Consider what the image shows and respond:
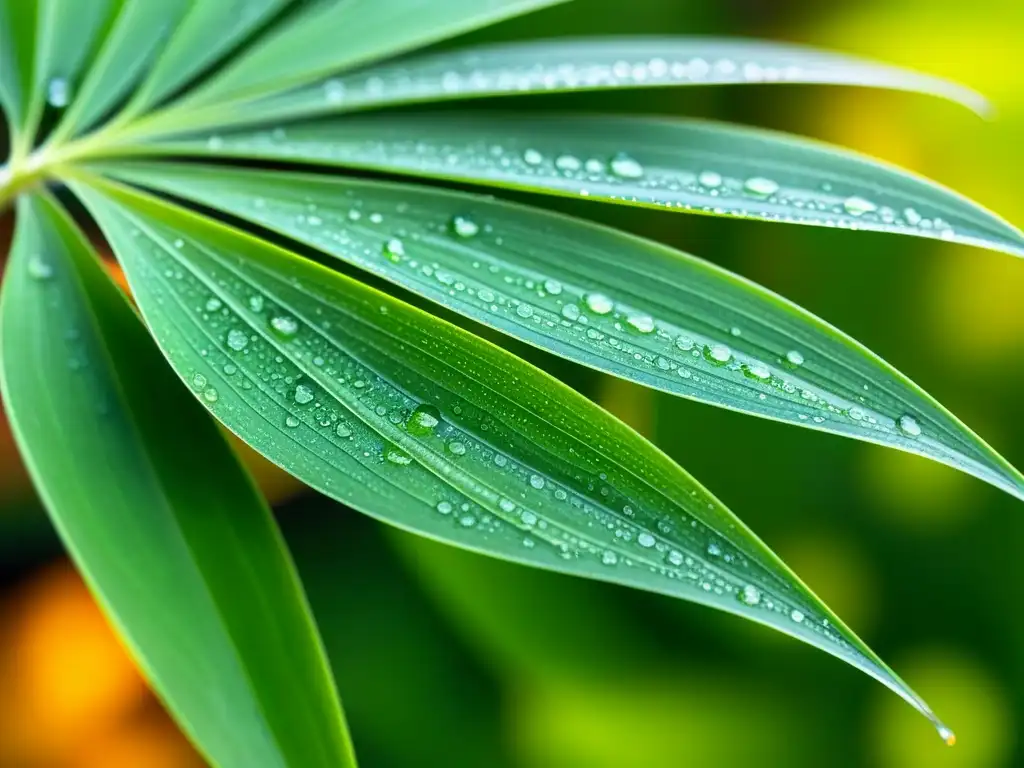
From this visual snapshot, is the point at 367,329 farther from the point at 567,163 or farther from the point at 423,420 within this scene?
the point at 567,163

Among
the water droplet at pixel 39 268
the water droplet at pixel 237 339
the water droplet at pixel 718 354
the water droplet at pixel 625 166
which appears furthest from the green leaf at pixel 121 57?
the water droplet at pixel 718 354

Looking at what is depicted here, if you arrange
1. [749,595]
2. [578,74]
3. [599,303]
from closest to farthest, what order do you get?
[749,595] → [599,303] → [578,74]

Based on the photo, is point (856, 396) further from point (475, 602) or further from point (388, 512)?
point (475, 602)

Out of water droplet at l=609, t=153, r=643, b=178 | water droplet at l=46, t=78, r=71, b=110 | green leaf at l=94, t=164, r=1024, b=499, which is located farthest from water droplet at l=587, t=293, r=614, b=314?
water droplet at l=46, t=78, r=71, b=110

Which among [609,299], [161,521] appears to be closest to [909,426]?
[609,299]

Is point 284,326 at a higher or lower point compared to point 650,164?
lower

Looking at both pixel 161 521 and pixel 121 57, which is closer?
pixel 161 521

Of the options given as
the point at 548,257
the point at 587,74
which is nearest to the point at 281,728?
the point at 548,257
